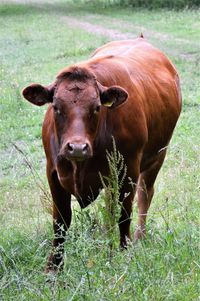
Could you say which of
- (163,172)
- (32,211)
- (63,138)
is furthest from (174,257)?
(163,172)

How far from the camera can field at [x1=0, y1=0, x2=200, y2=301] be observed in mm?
4016

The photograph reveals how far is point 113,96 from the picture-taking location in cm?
511

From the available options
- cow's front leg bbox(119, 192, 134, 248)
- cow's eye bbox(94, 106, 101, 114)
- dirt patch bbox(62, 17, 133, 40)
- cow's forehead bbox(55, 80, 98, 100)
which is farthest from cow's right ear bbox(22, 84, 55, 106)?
dirt patch bbox(62, 17, 133, 40)

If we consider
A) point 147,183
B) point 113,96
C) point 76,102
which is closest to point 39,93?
point 76,102

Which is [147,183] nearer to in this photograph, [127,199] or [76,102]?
[127,199]

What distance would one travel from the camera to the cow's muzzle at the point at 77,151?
4684 mm

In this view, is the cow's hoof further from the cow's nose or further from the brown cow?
the cow's nose

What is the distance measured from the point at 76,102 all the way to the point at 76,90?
94mm

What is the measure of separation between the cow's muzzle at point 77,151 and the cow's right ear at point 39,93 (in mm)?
562

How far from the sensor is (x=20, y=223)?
6863mm

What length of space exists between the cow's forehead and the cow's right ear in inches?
5.2

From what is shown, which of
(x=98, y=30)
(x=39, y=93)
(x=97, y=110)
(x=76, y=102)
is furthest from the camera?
(x=98, y=30)

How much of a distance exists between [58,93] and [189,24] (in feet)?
68.7

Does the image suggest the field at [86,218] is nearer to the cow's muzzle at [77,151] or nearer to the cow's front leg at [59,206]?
the cow's front leg at [59,206]
